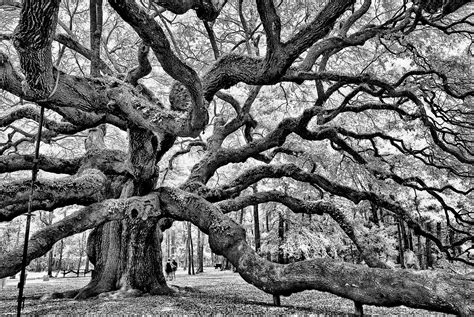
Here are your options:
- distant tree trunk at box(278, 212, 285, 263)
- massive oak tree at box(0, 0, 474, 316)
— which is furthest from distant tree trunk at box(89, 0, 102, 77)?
distant tree trunk at box(278, 212, 285, 263)

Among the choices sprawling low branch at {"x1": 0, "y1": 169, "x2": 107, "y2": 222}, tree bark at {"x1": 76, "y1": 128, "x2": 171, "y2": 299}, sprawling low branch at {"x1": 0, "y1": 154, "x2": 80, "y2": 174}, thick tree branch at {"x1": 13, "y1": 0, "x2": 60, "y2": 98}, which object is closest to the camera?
thick tree branch at {"x1": 13, "y1": 0, "x2": 60, "y2": 98}

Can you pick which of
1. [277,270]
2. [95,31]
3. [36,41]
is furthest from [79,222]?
[95,31]

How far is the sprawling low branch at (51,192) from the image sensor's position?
19.1 ft

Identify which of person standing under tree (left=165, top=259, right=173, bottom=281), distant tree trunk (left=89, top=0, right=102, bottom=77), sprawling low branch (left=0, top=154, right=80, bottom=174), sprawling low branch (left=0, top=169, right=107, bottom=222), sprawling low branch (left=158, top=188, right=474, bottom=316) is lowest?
person standing under tree (left=165, top=259, right=173, bottom=281)

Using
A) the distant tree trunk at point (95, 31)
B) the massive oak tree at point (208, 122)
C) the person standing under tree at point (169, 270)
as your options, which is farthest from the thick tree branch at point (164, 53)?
the person standing under tree at point (169, 270)

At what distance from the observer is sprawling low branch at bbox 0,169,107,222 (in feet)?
19.1

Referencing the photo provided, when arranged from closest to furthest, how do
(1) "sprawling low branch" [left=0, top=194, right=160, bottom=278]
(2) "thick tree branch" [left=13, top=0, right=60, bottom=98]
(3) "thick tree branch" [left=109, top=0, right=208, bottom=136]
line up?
(2) "thick tree branch" [left=13, top=0, right=60, bottom=98]
(3) "thick tree branch" [left=109, top=0, right=208, bottom=136]
(1) "sprawling low branch" [left=0, top=194, right=160, bottom=278]

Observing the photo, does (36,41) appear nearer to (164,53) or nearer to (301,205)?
(164,53)

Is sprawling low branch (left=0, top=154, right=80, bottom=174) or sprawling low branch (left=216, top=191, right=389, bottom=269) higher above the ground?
sprawling low branch (left=0, top=154, right=80, bottom=174)

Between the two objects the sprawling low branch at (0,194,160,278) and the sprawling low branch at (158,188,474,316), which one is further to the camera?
the sprawling low branch at (0,194,160,278)

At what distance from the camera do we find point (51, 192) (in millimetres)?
6020

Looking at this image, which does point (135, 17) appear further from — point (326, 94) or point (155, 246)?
point (326, 94)

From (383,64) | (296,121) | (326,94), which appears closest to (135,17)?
(296,121)

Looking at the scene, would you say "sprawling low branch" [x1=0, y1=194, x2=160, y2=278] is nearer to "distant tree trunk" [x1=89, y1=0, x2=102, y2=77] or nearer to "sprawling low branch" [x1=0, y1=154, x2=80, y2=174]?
"sprawling low branch" [x1=0, y1=154, x2=80, y2=174]
